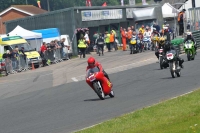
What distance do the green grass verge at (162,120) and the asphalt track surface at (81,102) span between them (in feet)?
3.13

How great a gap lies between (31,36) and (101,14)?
433 inches

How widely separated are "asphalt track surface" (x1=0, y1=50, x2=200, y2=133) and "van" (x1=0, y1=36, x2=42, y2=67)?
14.7 metres

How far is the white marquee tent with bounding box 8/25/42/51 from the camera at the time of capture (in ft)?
139

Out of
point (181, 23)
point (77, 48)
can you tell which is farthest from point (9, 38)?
point (181, 23)

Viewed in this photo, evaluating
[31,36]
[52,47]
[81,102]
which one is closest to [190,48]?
[81,102]

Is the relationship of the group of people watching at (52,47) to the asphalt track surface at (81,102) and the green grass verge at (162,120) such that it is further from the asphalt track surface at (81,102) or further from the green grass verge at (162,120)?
the green grass verge at (162,120)

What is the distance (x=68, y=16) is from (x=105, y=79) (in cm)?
3071

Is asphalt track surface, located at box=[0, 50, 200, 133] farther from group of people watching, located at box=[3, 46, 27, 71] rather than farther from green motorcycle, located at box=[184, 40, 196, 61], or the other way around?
group of people watching, located at box=[3, 46, 27, 71]

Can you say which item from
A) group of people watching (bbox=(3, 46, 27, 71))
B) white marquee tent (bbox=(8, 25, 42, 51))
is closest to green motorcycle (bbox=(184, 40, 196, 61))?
group of people watching (bbox=(3, 46, 27, 71))

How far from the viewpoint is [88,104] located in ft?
53.5

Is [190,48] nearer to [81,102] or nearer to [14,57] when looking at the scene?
[14,57]

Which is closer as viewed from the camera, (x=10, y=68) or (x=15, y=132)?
(x=15, y=132)

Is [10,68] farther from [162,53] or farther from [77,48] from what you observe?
[162,53]

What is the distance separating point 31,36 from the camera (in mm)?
42594
